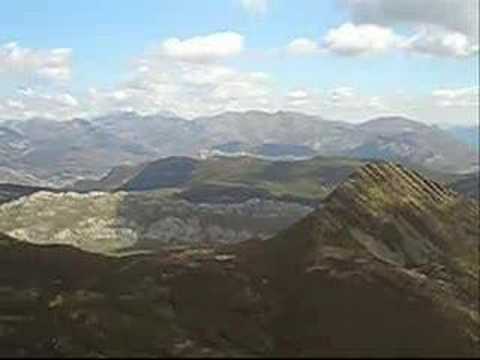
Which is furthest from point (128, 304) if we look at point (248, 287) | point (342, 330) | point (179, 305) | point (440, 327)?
point (440, 327)

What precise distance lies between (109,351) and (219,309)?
30377 millimetres

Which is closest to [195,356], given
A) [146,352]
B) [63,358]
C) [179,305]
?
[146,352]

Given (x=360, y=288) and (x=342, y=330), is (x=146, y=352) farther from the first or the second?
(x=360, y=288)

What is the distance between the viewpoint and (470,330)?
177 meters

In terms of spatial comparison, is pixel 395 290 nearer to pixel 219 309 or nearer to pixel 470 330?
pixel 470 330

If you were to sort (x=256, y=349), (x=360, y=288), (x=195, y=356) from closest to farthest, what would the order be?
1. (x=195, y=356)
2. (x=256, y=349)
3. (x=360, y=288)

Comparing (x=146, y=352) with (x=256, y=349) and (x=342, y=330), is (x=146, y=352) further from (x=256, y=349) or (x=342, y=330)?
(x=342, y=330)

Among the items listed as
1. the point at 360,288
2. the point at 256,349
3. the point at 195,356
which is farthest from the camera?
the point at 360,288

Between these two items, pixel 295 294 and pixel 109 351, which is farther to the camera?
pixel 295 294

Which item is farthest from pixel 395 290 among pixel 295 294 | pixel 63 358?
pixel 63 358

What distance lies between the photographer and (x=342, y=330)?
167m

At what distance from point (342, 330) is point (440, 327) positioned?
20683 mm

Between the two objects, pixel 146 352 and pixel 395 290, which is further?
pixel 395 290

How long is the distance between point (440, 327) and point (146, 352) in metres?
56.6
